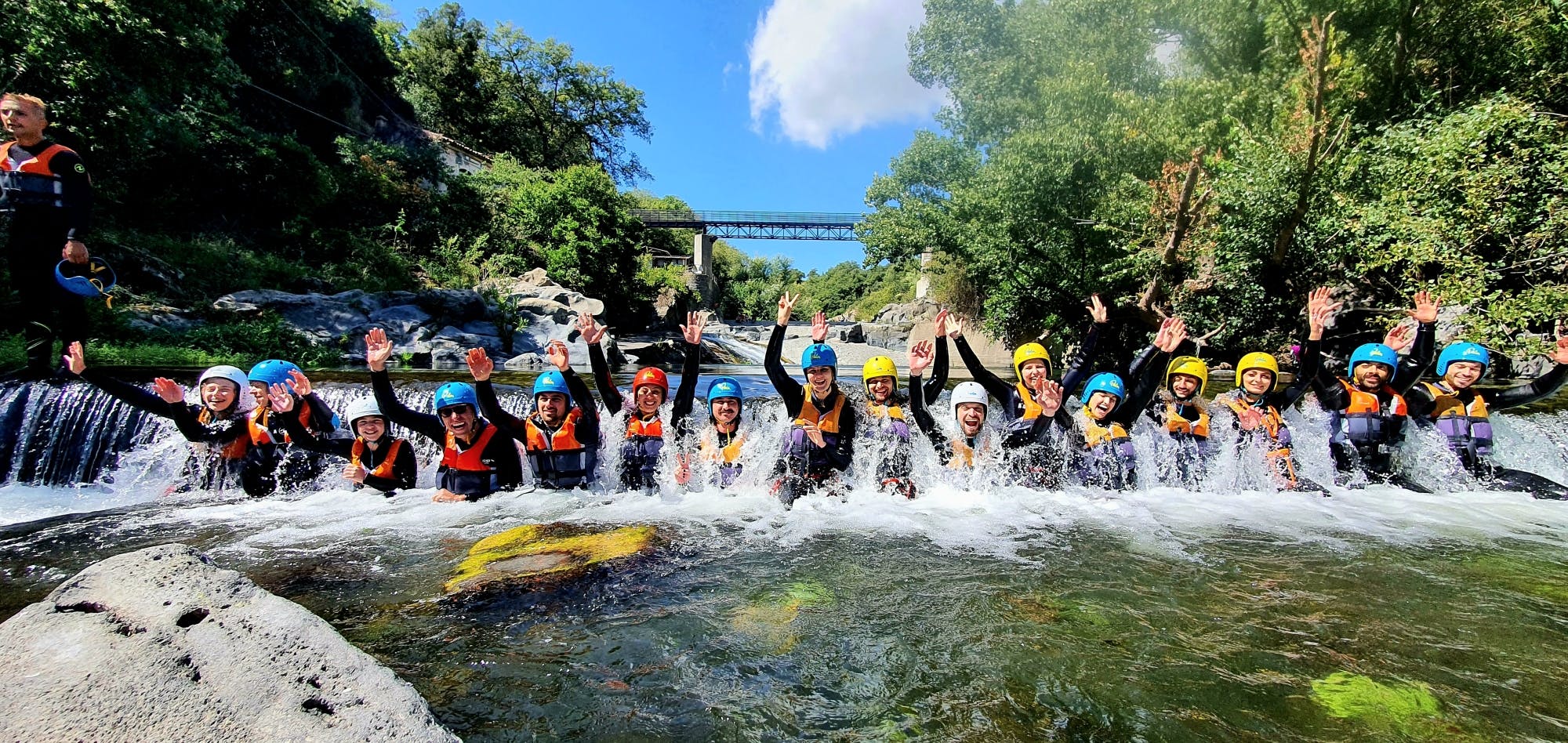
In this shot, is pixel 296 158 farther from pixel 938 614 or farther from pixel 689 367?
pixel 938 614

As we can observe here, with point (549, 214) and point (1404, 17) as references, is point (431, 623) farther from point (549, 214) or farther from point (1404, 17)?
point (549, 214)

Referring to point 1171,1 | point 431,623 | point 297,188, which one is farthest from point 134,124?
point 1171,1

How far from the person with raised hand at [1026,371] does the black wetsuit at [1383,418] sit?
2483 mm

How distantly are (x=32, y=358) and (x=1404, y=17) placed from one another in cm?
2084

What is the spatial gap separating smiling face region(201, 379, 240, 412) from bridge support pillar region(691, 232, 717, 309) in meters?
46.5

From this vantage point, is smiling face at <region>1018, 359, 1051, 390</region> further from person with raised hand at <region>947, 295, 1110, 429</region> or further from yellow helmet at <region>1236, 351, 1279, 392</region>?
yellow helmet at <region>1236, 351, 1279, 392</region>

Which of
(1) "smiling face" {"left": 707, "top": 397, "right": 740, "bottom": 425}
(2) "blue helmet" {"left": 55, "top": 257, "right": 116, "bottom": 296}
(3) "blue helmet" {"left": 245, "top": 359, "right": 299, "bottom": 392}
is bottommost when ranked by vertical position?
(1) "smiling face" {"left": 707, "top": 397, "right": 740, "bottom": 425}

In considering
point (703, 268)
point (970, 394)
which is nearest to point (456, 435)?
point (970, 394)

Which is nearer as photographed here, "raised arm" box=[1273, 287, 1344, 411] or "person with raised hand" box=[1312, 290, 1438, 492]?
"raised arm" box=[1273, 287, 1344, 411]

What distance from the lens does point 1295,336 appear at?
503 inches

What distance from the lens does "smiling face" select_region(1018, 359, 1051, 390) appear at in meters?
6.31

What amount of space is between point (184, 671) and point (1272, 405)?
8.28m

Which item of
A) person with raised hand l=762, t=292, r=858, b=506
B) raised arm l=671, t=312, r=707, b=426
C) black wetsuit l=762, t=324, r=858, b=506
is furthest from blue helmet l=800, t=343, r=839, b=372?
raised arm l=671, t=312, r=707, b=426

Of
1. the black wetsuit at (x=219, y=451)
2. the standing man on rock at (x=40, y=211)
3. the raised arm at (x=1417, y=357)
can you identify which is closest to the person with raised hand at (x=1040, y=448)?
the raised arm at (x=1417, y=357)
